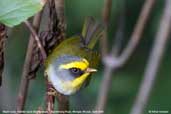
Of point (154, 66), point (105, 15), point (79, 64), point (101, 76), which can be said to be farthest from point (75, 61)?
point (101, 76)

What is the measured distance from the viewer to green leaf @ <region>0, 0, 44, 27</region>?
116 centimetres

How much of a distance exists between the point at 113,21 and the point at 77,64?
85cm

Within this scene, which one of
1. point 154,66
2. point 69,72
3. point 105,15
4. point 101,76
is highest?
point 105,15

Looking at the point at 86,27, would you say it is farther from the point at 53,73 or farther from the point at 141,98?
the point at 141,98

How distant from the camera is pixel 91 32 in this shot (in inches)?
73.7


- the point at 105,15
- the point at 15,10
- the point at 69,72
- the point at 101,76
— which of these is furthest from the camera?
the point at 101,76

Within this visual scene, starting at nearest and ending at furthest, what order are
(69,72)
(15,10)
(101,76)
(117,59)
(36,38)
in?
(15,10) → (36,38) → (117,59) → (69,72) → (101,76)

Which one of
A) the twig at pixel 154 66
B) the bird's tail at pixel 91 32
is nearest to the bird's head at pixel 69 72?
the bird's tail at pixel 91 32

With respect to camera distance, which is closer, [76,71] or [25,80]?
[25,80]

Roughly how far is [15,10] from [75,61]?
0.66 m

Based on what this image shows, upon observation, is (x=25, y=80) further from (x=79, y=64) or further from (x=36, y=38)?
(x=79, y=64)

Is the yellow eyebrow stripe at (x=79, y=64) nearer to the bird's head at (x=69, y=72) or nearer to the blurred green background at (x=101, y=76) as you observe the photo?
the bird's head at (x=69, y=72)

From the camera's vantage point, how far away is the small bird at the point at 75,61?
70.0 inches

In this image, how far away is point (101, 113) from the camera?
1430mm
